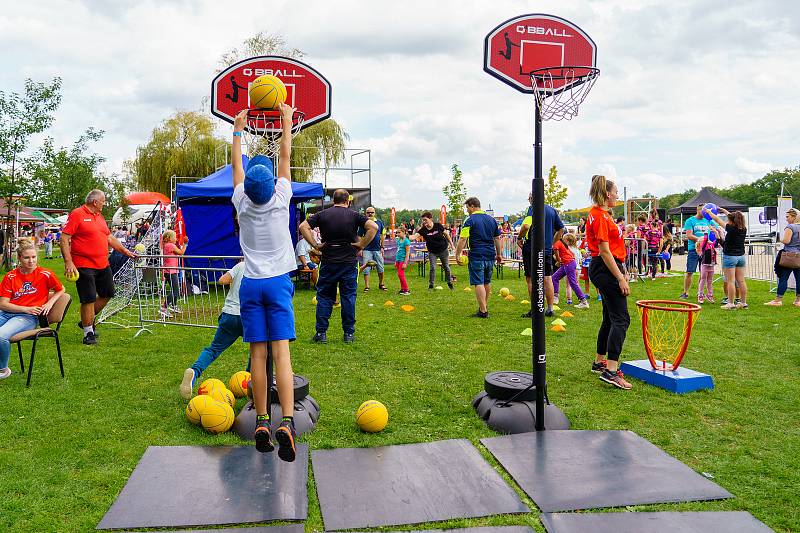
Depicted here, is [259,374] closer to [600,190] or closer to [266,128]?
[266,128]

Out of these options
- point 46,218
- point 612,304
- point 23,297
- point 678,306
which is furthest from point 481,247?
point 46,218

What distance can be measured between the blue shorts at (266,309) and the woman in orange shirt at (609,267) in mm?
3185

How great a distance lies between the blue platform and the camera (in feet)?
18.6

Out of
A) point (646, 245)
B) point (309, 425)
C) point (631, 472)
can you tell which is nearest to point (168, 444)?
point (309, 425)

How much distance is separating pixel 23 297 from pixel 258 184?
401 cm

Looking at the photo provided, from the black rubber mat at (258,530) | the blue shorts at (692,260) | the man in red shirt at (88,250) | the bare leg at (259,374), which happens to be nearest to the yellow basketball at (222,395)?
the bare leg at (259,374)

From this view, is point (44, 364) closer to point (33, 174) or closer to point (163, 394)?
point (163, 394)

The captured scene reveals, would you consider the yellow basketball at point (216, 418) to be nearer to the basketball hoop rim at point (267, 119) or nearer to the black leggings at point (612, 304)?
the basketball hoop rim at point (267, 119)

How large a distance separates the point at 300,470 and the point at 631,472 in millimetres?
2207

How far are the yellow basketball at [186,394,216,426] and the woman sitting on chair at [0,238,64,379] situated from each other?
2.58 m

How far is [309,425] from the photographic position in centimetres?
469

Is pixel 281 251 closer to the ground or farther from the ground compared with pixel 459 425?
farther from the ground

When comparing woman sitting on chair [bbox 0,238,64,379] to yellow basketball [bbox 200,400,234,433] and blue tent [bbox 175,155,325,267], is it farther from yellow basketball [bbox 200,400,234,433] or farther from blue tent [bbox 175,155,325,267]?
blue tent [bbox 175,155,325,267]

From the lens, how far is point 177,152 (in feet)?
106
